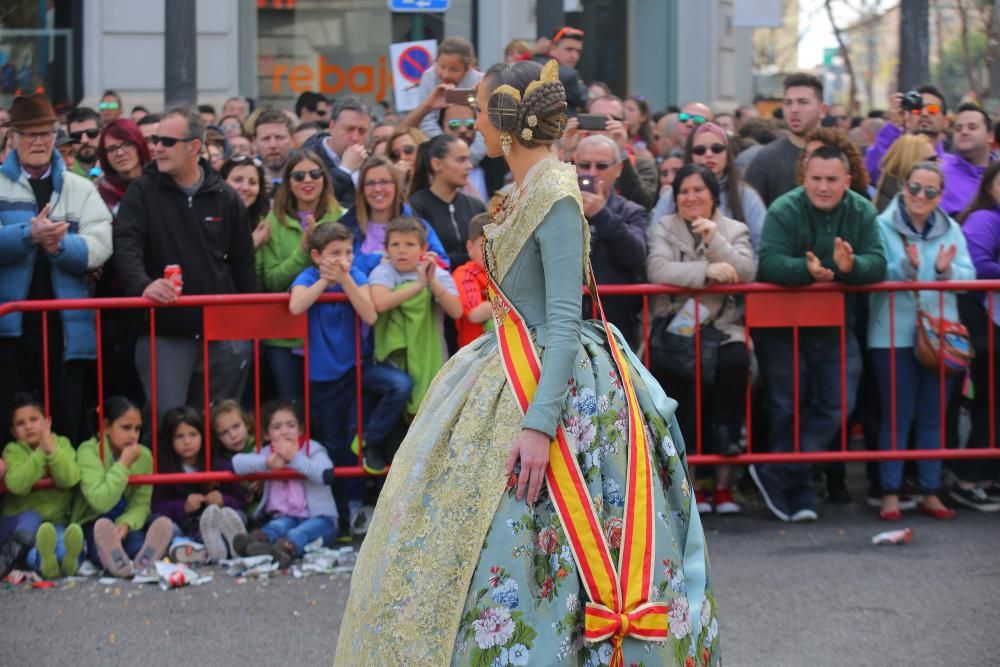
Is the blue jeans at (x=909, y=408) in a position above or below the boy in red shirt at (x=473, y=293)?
below

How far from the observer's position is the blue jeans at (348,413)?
7.57 meters

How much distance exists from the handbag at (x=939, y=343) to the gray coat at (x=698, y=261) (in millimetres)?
891

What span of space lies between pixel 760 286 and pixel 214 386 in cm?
272

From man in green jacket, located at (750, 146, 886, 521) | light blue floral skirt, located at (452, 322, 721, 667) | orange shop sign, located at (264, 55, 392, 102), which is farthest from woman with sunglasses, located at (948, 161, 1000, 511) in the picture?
orange shop sign, located at (264, 55, 392, 102)

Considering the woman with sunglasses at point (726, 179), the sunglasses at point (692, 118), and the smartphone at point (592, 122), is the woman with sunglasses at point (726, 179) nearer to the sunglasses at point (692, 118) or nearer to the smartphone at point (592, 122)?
the smartphone at point (592, 122)

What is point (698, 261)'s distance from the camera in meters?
7.85

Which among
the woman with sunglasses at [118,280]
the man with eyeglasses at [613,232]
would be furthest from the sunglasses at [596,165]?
the woman with sunglasses at [118,280]

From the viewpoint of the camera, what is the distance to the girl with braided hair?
13.8ft

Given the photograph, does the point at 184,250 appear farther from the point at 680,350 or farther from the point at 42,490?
the point at 680,350

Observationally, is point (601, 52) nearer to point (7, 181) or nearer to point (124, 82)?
point (124, 82)

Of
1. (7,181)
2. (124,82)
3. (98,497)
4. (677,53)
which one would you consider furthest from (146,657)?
(677,53)

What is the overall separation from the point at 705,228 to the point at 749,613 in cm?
211

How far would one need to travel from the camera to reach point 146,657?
19.2 ft

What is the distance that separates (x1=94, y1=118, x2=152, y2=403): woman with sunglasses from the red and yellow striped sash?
12.5 ft
